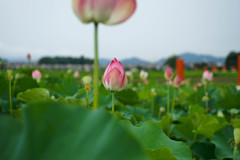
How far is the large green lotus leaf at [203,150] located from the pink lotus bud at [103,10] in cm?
58

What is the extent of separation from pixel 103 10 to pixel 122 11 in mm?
25

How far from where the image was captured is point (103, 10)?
0.89 feet

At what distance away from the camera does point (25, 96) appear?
54 cm

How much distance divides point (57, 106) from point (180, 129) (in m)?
0.76

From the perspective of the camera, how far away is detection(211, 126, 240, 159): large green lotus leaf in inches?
26.2

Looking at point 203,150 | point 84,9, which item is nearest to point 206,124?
point 203,150

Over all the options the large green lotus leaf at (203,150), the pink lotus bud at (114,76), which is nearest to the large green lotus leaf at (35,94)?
the pink lotus bud at (114,76)

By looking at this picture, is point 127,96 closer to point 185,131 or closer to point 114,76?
point 185,131

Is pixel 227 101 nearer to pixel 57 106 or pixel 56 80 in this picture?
pixel 56 80

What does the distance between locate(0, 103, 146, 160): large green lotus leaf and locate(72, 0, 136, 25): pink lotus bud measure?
137mm

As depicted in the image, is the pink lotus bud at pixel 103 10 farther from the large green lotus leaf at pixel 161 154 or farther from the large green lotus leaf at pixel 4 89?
the large green lotus leaf at pixel 4 89

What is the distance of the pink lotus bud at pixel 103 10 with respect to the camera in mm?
270

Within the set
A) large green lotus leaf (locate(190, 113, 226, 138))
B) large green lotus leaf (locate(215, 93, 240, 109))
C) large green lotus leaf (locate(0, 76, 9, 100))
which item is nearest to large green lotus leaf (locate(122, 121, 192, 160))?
large green lotus leaf (locate(190, 113, 226, 138))

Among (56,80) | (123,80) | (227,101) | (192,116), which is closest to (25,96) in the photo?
(123,80)
